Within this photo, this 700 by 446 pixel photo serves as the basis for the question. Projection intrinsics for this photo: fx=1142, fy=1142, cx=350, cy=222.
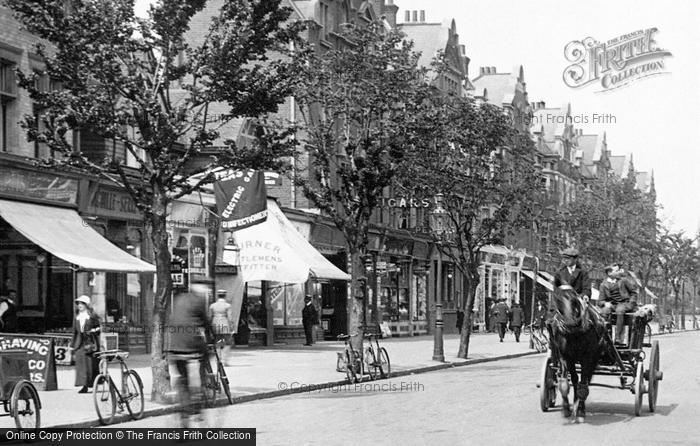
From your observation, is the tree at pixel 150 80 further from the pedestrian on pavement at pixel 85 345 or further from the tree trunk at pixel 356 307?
the tree trunk at pixel 356 307

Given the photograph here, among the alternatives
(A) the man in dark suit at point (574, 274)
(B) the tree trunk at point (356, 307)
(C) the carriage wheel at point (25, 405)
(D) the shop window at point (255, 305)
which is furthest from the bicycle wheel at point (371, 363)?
(D) the shop window at point (255, 305)

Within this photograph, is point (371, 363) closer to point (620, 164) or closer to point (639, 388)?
point (639, 388)

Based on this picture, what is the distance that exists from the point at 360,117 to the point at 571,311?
1392 cm

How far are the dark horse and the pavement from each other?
6226 millimetres

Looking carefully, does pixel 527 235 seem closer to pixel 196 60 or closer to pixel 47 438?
pixel 196 60

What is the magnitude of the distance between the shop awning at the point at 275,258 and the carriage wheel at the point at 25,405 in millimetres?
19390

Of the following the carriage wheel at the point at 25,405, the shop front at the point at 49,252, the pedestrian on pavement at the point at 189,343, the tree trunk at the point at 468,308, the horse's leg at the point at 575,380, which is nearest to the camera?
the pedestrian on pavement at the point at 189,343

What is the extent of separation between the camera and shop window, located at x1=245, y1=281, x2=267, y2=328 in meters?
40.1

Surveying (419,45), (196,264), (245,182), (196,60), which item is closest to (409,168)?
(245,182)

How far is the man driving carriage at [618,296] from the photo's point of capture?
17.0 meters

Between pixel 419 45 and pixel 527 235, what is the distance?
68.0 ft

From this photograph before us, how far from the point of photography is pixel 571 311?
15.1 metres

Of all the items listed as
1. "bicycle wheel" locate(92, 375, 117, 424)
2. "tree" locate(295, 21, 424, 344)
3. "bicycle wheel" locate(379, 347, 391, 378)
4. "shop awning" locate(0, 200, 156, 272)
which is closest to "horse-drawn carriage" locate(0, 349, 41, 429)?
"bicycle wheel" locate(92, 375, 117, 424)

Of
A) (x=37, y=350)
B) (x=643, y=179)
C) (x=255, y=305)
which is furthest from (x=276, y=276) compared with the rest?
(x=643, y=179)
